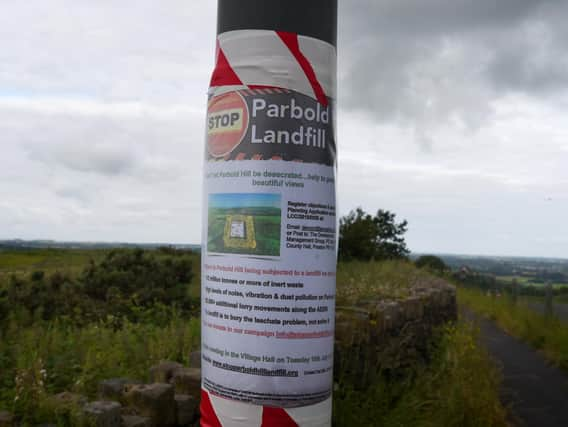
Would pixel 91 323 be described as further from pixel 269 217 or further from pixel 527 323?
pixel 527 323

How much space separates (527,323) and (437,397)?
30.1ft

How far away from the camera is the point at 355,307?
295 inches

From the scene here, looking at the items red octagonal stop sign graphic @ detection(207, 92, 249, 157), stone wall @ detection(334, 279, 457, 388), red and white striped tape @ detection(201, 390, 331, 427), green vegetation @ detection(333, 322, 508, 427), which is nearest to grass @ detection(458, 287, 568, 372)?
stone wall @ detection(334, 279, 457, 388)

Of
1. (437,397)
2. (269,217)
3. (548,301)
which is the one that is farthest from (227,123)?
(548,301)

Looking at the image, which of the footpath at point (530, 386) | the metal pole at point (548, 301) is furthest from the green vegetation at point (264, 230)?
the metal pole at point (548, 301)

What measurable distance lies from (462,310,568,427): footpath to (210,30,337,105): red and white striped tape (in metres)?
6.56

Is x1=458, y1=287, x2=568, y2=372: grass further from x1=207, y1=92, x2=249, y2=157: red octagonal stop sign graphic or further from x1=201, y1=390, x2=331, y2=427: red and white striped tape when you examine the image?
x1=207, y1=92, x2=249, y2=157: red octagonal stop sign graphic

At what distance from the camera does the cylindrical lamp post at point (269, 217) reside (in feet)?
12.0

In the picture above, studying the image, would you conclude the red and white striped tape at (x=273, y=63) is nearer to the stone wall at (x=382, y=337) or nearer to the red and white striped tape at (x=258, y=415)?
the red and white striped tape at (x=258, y=415)

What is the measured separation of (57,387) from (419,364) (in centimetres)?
500

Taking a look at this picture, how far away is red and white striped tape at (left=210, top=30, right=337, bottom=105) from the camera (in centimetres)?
374

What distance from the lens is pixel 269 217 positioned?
3650 mm

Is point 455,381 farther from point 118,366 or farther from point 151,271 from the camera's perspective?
point 151,271

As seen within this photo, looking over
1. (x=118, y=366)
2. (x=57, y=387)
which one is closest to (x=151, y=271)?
(x=118, y=366)
